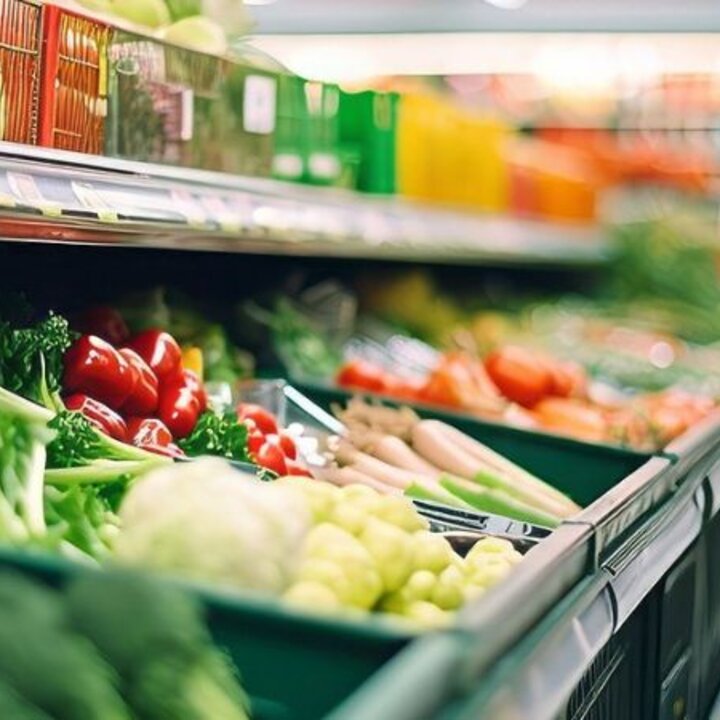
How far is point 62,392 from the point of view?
234 cm

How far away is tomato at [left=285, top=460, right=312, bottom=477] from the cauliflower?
0.90 m

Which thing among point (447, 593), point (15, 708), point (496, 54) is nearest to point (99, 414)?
point (447, 593)

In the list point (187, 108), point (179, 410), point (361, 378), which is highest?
point (187, 108)

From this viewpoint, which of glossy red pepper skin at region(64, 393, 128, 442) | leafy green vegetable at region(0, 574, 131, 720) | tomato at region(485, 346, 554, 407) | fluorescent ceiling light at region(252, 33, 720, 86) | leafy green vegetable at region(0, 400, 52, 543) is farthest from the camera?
fluorescent ceiling light at region(252, 33, 720, 86)

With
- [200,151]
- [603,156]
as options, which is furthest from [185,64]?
[603,156]

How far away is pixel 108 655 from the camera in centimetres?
124

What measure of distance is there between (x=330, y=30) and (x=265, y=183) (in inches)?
199

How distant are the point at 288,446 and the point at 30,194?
921 mm

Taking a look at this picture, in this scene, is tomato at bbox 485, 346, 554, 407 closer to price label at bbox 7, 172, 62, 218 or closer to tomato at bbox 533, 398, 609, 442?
tomato at bbox 533, 398, 609, 442

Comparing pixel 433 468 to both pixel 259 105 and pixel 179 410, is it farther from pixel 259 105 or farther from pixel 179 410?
pixel 259 105

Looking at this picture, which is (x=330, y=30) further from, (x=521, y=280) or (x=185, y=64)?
(x=185, y=64)

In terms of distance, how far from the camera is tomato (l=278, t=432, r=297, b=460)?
2717mm

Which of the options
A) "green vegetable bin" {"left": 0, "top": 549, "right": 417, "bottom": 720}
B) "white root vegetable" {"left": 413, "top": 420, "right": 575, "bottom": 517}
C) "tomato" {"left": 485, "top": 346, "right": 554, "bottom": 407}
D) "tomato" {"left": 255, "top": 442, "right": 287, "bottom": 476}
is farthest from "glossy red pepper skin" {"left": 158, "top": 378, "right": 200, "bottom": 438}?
"tomato" {"left": 485, "top": 346, "right": 554, "bottom": 407}

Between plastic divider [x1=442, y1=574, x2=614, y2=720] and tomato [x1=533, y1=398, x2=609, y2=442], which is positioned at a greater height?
plastic divider [x1=442, y1=574, x2=614, y2=720]
